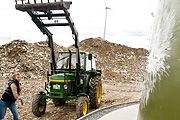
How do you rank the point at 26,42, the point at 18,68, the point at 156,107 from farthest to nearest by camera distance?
the point at 26,42 < the point at 18,68 < the point at 156,107

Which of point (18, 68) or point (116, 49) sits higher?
point (116, 49)

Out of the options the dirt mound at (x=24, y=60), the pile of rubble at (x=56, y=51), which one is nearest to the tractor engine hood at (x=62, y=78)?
the pile of rubble at (x=56, y=51)

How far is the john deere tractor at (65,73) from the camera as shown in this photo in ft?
18.3

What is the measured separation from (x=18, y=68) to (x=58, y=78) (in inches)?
645

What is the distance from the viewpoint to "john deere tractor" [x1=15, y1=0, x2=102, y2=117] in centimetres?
559

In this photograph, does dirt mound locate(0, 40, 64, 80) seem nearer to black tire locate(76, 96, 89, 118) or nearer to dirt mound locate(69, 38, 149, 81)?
dirt mound locate(69, 38, 149, 81)

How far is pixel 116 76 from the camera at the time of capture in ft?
77.6

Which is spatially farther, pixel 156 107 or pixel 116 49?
pixel 116 49

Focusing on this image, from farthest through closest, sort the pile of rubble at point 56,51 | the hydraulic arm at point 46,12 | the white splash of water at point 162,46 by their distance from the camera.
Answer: the pile of rubble at point 56,51 < the hydraulic arm at point 46,12 < the white splash of water at point 162,46

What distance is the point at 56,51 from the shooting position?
27.8m

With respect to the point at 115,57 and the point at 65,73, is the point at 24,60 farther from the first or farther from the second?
the point at 65,73

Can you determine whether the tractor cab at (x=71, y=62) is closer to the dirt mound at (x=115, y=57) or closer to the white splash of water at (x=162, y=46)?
the white splash of water at (x=162, y=46)

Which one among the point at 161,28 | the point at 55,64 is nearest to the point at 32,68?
the point at 55,64

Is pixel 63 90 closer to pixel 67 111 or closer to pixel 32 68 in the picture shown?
pixel 67 111
